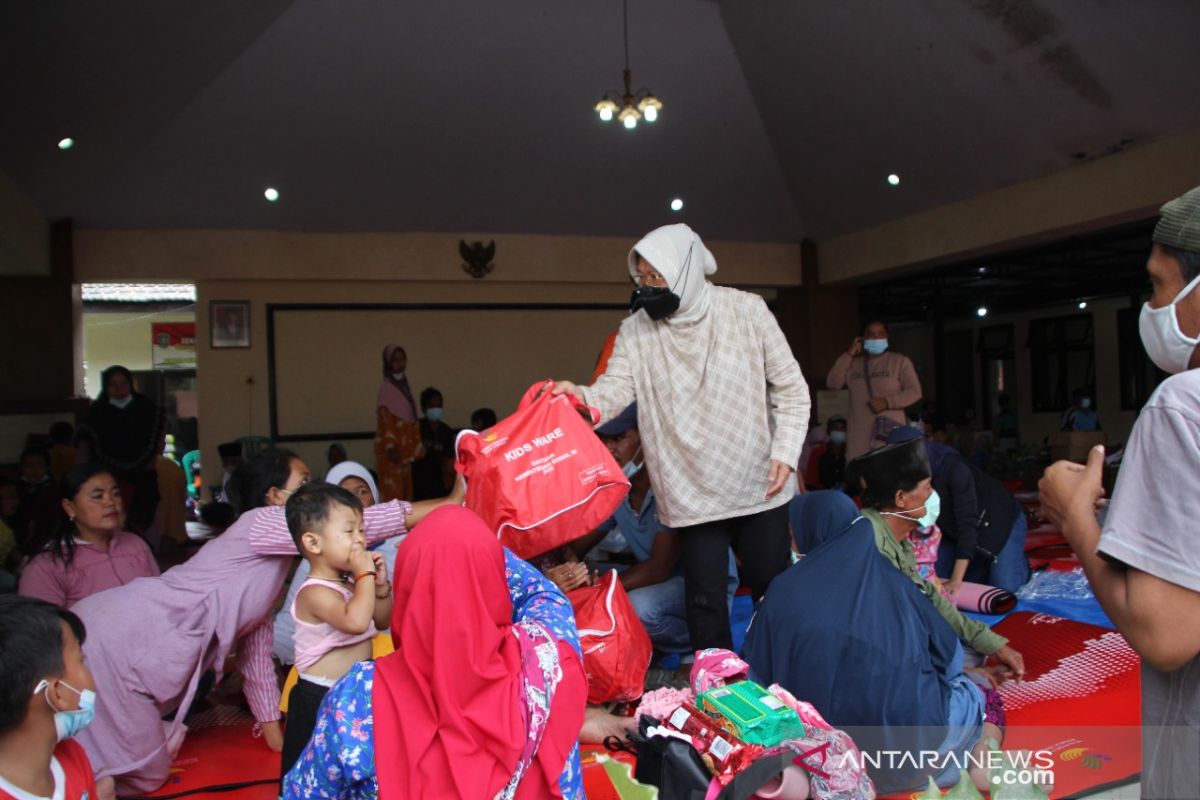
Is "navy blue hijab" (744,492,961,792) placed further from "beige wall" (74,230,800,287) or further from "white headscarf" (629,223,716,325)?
"beige wall" (74,230,800,287)

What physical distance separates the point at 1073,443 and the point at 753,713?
9548 mm

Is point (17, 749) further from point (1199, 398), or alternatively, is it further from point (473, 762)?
point (1199, 398)

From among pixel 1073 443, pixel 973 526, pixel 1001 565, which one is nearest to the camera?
pixel 973 526

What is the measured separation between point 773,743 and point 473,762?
2.19 feet

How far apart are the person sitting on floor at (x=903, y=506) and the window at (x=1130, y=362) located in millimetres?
12013

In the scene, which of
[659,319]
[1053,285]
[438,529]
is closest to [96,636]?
[438,529]

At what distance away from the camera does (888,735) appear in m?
2.12

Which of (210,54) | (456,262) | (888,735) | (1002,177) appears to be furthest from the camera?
(456,262)

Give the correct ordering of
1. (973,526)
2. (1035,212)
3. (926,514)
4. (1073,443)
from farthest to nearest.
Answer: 1. (1073,443)
2. (1035,212)
3. (973,526)
4. (926,514)

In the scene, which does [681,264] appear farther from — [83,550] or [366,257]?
[366,257]

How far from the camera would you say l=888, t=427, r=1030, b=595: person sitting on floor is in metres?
3.68

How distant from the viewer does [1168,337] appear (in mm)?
1074

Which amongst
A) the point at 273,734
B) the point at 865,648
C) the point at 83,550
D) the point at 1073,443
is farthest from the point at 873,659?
the point at 1073,443

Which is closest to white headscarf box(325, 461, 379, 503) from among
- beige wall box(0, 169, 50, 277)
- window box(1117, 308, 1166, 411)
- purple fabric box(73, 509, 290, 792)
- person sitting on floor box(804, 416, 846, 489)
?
purple fabric box(73, 509, 290, 792)
